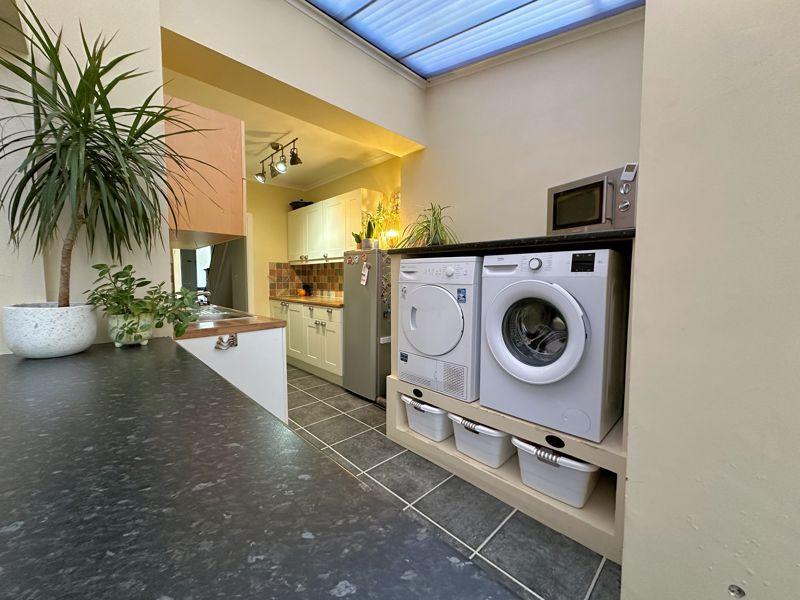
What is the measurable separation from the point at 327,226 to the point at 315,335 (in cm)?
140

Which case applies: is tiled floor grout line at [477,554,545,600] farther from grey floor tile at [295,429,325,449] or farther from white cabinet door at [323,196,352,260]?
white cabinet door at [323,196,352,260]

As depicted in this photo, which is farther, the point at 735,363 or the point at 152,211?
the point at 152,211

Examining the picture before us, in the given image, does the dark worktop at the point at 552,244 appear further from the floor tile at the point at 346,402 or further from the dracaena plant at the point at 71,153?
the floor tile at the point at 346,402

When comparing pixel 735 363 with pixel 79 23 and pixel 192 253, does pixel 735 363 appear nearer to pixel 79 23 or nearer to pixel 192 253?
pixel 79 23

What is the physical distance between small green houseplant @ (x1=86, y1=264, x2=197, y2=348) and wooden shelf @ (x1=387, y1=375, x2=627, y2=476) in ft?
4.39

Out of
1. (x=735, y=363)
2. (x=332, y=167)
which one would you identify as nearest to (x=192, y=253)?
(x=332, y=167)

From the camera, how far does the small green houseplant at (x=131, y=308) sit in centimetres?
107

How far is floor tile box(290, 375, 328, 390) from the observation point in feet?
10.7

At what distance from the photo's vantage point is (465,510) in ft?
4.89

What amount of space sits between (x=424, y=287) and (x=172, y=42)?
6.16 ft

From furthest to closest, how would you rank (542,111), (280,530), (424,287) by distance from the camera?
(542,111) → (424,287) → (280,530)

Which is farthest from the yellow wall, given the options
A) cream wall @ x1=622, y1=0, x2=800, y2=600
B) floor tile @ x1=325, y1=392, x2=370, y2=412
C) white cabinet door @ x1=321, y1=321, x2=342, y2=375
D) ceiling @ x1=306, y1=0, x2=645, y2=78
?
cream wall @ x1=622, y1=0, x2=800, y2=600

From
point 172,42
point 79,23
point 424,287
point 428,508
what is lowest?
point 428,508

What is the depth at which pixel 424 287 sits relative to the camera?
1871 millimetres
